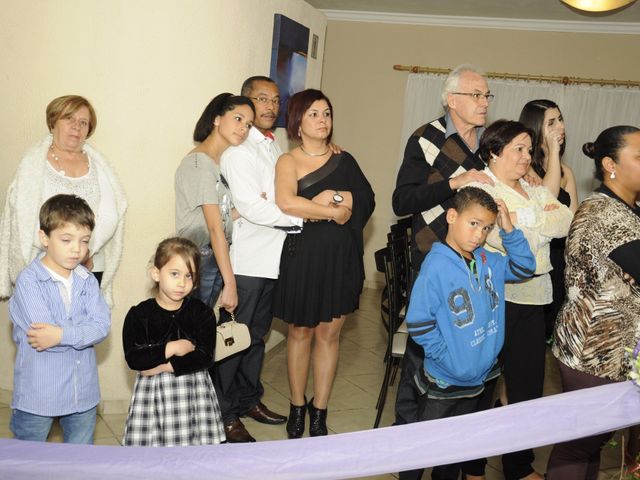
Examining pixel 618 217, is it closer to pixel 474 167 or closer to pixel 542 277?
pixel 542 277

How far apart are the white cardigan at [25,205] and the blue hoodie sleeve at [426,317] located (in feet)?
4.97

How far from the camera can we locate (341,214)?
3303mm

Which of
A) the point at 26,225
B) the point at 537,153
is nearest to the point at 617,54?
the point at 537,153

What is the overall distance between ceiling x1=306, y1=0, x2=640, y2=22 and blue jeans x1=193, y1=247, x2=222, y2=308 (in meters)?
4.00

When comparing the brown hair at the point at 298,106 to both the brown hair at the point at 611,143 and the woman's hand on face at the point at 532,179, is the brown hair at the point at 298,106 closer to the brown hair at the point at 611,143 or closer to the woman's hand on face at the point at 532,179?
the woman's hand on face at the point at 532,179

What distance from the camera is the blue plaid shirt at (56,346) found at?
2350 mm

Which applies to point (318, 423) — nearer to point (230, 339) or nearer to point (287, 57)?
point (230, 339)

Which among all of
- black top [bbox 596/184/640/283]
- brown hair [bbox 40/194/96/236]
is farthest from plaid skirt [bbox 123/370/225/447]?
black top [bbox 596/184/640/283]

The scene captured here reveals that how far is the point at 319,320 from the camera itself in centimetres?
343

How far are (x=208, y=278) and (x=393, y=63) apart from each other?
468 cm

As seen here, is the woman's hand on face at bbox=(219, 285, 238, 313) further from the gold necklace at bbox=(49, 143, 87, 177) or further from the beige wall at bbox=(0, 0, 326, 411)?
the gold necklace at bbox=(49, 143, 87, 177)

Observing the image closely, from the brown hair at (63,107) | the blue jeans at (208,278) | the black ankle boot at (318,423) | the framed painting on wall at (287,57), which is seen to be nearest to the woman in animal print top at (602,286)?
the black ankle boot at (318,423)

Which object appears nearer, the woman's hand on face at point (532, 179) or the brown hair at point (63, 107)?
the brown hair at point (63, 107)

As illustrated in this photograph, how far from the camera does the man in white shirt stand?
129 inches
